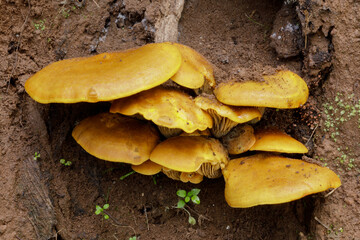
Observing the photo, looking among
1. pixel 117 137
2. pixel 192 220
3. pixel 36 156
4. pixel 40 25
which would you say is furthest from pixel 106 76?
pixel 192 220

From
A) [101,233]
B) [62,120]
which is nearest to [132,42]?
[62,120]

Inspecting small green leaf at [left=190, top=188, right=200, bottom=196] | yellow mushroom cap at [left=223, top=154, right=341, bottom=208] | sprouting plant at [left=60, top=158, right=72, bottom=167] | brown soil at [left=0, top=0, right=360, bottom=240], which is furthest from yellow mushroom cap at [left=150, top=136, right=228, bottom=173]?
sprouting plant at [left=60, top=158, right=72, bottom=167]

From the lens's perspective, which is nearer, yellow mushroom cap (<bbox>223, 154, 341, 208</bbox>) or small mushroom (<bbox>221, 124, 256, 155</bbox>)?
yellow mushroom cap (<bbox>223, 154, 341, 208</bbox>)

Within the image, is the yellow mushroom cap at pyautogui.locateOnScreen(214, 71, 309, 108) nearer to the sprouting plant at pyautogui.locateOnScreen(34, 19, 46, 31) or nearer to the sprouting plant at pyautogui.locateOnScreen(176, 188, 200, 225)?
the sprouting plant at pyautogui.locateOnScreen(176, 188, 200, 225)

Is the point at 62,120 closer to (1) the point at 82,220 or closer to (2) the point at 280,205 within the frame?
(1) the point at 82,220

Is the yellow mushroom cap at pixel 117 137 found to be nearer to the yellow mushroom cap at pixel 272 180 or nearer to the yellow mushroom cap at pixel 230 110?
the yellow mushroom cap at pixel 230 110

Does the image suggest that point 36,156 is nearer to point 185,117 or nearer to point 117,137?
point 117,137

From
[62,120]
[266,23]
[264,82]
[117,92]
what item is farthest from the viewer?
[266,23]
